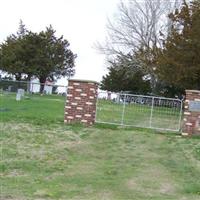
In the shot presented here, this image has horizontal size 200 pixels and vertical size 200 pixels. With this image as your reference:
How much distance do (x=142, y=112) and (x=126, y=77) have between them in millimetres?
49461

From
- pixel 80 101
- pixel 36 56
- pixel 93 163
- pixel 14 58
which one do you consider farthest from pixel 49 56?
pixel 93 163

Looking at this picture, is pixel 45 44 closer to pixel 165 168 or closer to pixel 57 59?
pixel 57 59

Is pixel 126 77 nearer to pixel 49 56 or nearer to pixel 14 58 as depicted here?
pixel 49 56

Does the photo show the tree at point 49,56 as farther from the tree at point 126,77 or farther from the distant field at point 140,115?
the distant field at point 140,115

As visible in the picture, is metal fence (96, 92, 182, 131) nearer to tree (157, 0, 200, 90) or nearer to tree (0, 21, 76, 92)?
tree (157, 0, 200, 90)

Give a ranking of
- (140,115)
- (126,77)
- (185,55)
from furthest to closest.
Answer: (126,77)
(185,55)
(140,115)

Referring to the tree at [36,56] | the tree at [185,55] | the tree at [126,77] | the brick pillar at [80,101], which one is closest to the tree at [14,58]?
the tree at [36,56]

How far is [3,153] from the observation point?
12312 mm

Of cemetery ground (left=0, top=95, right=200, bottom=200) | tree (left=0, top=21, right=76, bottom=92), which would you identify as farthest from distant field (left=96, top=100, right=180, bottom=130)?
tree (left=0, top=21, right=76, bottom=92)

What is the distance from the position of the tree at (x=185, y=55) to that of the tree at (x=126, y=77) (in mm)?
24578

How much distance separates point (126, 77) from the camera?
69688mm

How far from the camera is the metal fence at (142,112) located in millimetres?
19516

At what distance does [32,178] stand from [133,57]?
49.9 m

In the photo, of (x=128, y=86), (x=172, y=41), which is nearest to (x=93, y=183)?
(x=172, y=41)
